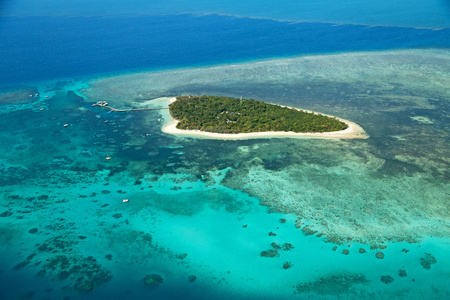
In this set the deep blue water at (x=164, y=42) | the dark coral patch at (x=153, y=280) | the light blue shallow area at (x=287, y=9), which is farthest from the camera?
the light blue shallow area at (x=287, y=9)

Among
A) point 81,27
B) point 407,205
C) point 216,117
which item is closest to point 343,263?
point 407,205

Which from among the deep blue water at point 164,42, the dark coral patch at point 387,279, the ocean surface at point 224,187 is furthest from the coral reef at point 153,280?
the deep blue water at point 164,42

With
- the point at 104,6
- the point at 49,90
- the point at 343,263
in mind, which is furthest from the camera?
the point at 104,6

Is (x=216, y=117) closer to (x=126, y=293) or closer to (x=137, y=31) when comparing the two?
(x=126, y=293)

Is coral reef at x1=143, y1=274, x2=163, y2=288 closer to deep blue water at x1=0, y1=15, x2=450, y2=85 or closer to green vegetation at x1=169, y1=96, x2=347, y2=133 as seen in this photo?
green vegetation at x1=169, y1=96, x2=347, y2=133

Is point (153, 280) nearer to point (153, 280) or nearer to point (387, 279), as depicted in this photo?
point (153, 280)

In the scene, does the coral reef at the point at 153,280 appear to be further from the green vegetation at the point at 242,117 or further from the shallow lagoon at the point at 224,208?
the green vegetation at the point at 242,117
